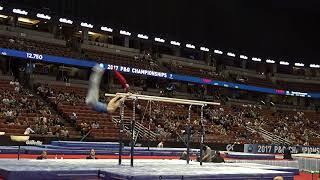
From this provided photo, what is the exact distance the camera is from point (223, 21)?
4341 cm

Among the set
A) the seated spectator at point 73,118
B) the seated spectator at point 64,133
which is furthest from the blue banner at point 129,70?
the seated spectator at point 64,133

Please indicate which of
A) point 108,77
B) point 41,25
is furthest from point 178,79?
point 41,25

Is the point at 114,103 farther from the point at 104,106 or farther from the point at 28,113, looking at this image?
the point at 28,113

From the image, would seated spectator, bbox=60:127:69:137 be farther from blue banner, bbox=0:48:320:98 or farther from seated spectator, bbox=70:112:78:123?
blue banner, bbox=0:48:320:98

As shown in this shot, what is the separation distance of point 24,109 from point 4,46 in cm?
558

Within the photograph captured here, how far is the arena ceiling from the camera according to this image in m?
35.4

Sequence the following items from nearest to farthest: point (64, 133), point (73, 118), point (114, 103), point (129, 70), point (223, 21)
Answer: point (114, 103)
point (64, 133)
point (73, 118)
point (129, 70)
point (223, 21)

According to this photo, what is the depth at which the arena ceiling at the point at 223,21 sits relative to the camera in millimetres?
35375

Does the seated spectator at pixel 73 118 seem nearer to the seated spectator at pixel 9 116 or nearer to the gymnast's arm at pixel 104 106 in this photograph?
the seated spectator at pixel 9 116

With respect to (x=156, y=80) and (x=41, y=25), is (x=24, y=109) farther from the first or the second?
(x=156, y=80)

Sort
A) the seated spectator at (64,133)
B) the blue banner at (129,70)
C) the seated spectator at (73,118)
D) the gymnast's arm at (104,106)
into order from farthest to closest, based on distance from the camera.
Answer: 1. the blue banner at (129,70)
2. the seated spectator at (73,118)
3. the seated spectator at (64,133)
4. the gymnast's arm at (104,106)

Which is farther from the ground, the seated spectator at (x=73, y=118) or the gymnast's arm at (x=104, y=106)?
the gymnast's arm at (x=104, y=106)

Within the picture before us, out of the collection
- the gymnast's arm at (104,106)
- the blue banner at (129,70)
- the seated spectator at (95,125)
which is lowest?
the seated spectator at (95,125)

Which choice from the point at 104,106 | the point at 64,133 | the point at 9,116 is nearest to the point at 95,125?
the point at 64,133
